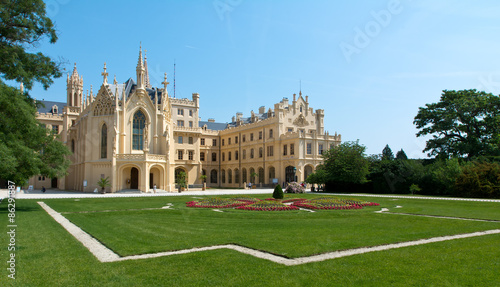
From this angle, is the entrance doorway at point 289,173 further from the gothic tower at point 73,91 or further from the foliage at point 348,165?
the gothic tower at point 73,91

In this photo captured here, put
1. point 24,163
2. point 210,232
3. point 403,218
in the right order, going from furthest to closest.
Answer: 1. point 24,163
2. point 403,218
3. point 210,232

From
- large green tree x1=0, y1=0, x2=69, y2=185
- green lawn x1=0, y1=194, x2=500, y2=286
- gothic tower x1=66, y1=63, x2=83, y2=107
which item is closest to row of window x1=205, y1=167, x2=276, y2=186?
gothic tower x1=66, y1=63, x2=83, y2=107

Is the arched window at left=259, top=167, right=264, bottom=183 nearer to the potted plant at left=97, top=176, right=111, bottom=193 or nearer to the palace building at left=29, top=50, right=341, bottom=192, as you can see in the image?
the palace building at left=29, top=50, right=341, bottom=192

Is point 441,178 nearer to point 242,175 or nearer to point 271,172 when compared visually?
point 271,172

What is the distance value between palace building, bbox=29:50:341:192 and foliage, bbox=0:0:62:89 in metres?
17.2

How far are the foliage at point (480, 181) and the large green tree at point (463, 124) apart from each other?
11.5 metres

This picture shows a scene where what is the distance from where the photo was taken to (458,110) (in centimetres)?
4762

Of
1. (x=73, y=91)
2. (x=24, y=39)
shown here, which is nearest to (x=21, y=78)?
(x=24, y=39)

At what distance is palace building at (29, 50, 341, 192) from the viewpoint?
50.1 meters

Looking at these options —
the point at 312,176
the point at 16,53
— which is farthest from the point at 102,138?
the point at 16,53

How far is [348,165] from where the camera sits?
45031 millimetres

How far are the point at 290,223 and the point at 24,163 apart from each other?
48.5ft

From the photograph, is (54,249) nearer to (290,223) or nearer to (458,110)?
(290,223)

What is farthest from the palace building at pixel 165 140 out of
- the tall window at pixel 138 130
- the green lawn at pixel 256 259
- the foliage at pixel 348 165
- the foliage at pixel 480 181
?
the green lawn at pixel 256 259
